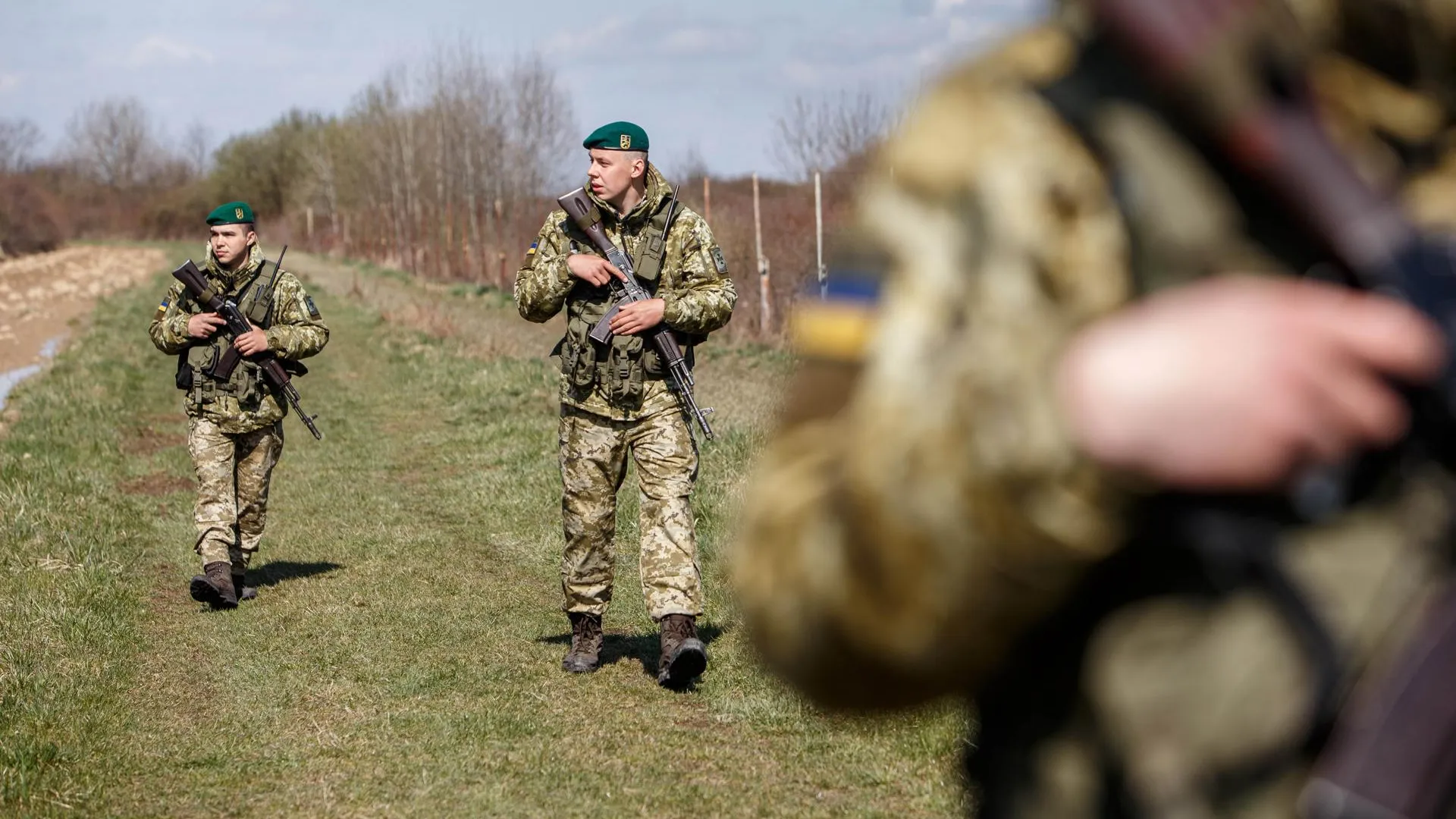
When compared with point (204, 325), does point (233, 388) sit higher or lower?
lower

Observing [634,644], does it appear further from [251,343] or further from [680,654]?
[251,343]

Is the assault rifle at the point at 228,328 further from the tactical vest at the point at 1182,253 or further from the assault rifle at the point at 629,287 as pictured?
the tactical vest at the point at 1182,253

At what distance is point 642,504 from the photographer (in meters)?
6.83

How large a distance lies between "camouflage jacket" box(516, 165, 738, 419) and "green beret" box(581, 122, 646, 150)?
18 cm

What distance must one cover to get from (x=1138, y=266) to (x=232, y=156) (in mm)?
102129

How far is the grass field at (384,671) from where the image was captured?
5512 millimetres

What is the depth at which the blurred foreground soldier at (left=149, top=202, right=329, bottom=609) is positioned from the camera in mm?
8414

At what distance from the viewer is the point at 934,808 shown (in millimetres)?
5195

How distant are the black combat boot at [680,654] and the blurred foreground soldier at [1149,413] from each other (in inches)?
208

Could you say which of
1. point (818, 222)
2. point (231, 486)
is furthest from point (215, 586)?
point (818, 222)

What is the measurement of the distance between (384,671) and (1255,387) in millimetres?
6463

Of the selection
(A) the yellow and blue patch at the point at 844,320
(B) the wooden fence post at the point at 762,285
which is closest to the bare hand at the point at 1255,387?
(A) the yellow and blue patch at the point at 844,320

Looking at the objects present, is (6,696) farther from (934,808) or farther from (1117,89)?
(1117,89)

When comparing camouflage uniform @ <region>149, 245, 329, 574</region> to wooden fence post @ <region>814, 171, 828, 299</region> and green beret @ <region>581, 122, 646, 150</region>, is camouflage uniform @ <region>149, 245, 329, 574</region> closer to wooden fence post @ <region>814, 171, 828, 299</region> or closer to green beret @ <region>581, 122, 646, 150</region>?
green beret @ <region>581, 122, 646, 150</region>
